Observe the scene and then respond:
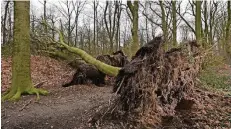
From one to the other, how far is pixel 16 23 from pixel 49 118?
355cm

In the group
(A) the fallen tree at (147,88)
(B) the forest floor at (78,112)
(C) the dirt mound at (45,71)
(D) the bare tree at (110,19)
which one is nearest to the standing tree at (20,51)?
(B) the forest floor at (78,112)

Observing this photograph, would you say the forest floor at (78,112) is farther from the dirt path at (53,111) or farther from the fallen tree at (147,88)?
the fallen tree at (147,88)

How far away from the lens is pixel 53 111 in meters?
6.32

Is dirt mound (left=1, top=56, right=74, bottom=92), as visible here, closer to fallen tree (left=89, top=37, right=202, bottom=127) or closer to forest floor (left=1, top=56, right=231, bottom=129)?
forest floor (left=1, top=56, right=231, bottom=129)

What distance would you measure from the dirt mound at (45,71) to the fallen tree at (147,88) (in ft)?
18.3

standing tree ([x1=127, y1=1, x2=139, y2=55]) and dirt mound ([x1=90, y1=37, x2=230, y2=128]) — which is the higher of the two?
standing tree ([x1=127, y1=1, x2=139, y2=55])

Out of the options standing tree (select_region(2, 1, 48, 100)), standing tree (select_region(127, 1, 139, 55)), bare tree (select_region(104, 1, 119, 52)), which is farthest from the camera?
bare tree (select_region(104, 1, 119, 52))

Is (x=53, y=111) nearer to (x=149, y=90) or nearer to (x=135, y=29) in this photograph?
(x=149, y=90)

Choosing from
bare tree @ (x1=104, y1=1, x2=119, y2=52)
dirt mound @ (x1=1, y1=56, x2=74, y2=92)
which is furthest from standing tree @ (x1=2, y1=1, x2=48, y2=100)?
bare tree @ (x1=104, y1=1, x2=119, y2=52)

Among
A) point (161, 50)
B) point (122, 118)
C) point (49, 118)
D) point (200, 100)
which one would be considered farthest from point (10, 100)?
point (200, 100)

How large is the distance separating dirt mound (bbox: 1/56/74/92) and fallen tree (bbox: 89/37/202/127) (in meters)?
5.59

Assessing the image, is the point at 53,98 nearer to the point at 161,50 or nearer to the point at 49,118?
the point at 49,118

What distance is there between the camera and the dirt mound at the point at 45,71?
11.3 metres

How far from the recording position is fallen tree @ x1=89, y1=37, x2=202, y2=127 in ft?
18.5
